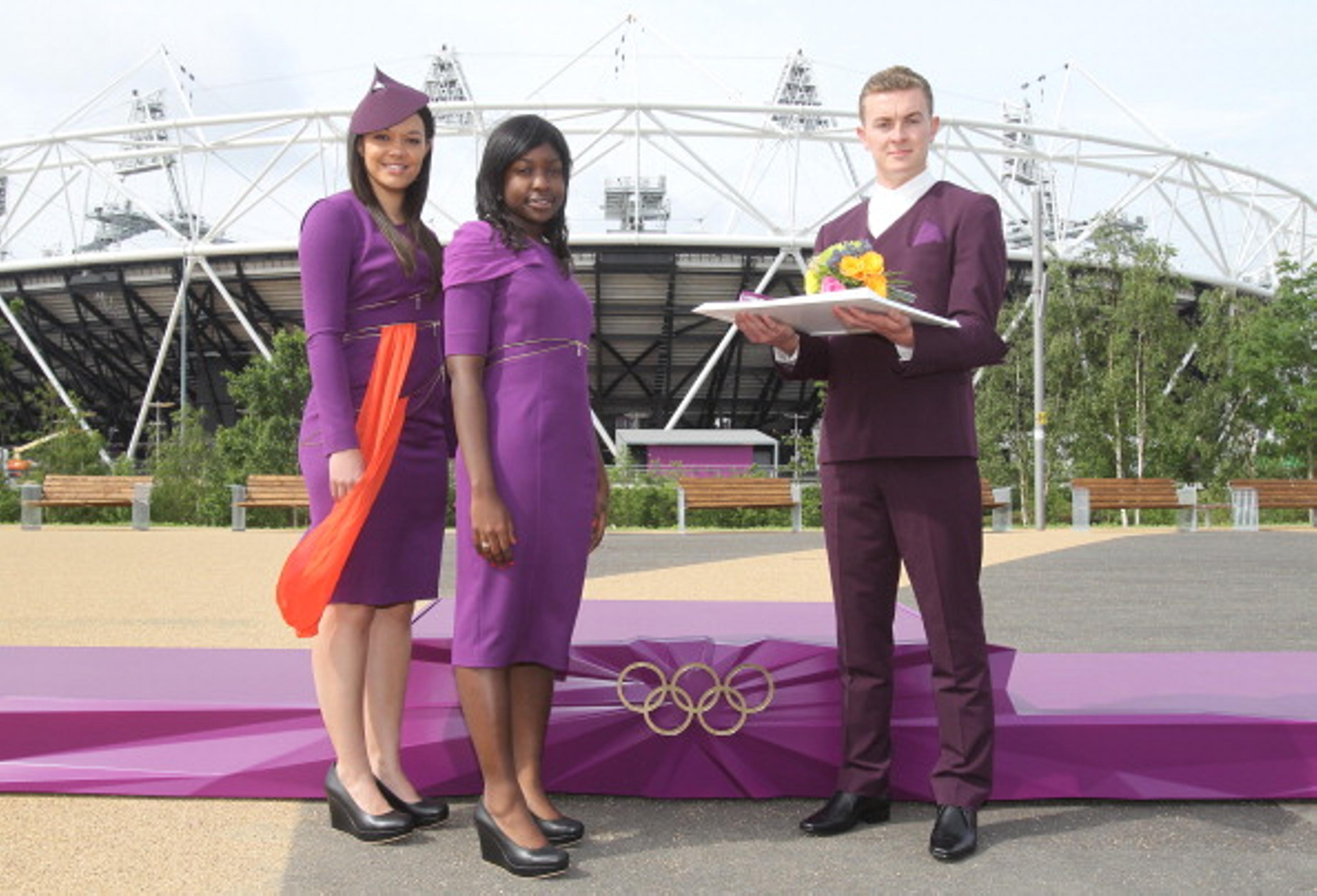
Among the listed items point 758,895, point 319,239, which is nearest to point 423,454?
point 319,239

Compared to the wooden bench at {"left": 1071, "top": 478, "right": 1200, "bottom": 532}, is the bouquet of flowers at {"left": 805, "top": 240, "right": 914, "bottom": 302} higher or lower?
higher

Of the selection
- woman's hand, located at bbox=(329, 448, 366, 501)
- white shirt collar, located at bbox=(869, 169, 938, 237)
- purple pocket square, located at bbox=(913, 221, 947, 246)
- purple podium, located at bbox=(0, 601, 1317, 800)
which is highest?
white shirt collar, located at bbox=(869, 169, 938, 237)

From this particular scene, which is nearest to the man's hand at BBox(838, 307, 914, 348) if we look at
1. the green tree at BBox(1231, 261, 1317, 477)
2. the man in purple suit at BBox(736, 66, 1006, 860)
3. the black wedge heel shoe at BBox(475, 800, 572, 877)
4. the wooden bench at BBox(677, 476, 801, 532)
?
the man in purple suit at BBox(736, 66, 1006, 860)

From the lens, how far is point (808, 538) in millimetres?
14031

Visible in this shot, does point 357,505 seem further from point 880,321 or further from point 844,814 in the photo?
point 844,814

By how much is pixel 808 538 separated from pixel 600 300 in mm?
18357

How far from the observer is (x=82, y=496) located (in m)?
16.8

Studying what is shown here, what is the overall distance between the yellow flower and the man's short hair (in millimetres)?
456

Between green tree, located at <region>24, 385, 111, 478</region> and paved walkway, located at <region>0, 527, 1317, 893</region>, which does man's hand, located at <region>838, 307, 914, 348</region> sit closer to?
paved walkway, located at <region>0, 527, 1317, 893</region>

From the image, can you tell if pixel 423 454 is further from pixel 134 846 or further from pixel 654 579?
pixel 654 579

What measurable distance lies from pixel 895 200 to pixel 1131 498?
50.9 feet

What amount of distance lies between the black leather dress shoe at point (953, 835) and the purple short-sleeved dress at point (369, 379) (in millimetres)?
1254

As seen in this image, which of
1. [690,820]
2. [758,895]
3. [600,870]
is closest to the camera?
[758,895]

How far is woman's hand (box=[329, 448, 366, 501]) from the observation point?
2.43 m
